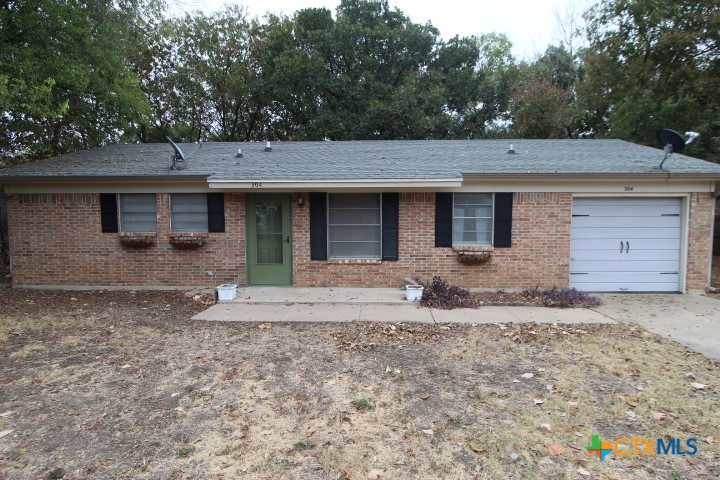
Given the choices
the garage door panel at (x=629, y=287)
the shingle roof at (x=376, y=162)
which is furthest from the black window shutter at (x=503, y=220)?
the garage door panel at (x=629, y=287)

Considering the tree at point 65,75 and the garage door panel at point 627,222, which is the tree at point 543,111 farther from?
the tree at point 65,75

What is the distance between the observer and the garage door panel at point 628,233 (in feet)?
27.4

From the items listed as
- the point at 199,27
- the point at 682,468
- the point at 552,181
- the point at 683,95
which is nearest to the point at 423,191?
the point at 552,181

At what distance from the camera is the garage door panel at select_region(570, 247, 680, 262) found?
27.4 ft

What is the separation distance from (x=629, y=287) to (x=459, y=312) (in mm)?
4273

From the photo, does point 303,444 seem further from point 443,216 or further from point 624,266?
point 624,266

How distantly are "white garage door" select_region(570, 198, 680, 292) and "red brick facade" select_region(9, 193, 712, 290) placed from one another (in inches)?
12.5

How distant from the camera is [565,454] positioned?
2.91 meters

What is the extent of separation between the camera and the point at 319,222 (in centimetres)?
845

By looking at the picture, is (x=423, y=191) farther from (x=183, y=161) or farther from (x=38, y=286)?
(x=38, y=286)

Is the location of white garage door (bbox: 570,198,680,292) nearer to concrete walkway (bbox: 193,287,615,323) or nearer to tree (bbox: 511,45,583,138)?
concrete walkway (bbox: 193,287,615,323)

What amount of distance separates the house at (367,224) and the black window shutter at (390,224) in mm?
29

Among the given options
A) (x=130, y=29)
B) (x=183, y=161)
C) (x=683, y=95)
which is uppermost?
(x=130, y=29)

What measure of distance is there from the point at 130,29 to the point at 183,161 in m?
5.49
